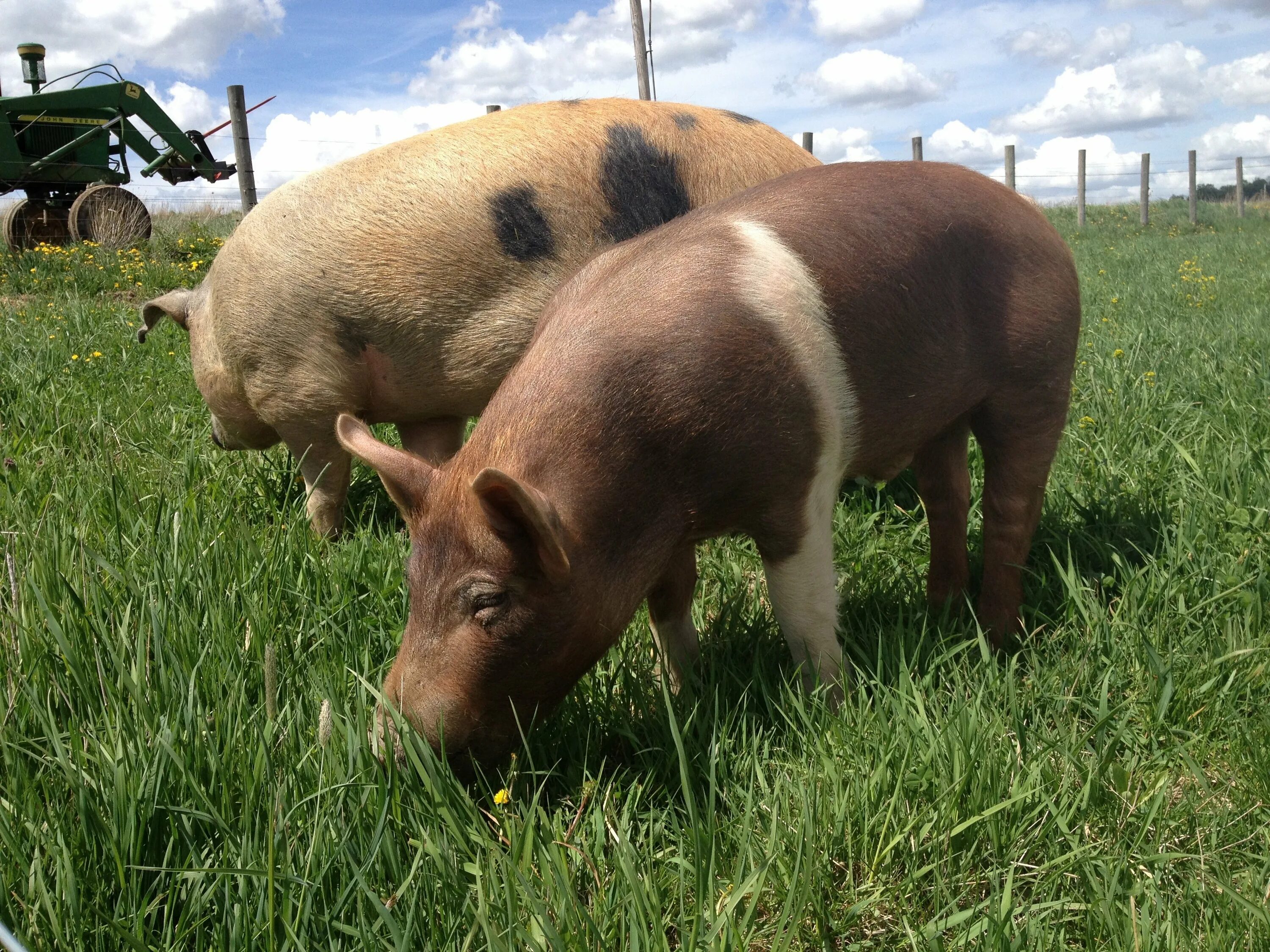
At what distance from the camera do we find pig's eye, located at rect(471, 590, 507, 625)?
2146mm

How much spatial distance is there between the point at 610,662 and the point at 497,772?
0.58 m

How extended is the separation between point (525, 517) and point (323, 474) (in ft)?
6.98

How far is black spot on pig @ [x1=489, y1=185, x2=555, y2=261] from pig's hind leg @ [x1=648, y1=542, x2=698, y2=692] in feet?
4.45

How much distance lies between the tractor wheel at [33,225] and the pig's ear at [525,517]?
12.7m

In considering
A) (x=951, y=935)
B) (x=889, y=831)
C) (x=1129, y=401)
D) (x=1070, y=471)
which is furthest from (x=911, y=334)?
(x=1129, y=401)

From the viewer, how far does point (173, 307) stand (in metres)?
4.45

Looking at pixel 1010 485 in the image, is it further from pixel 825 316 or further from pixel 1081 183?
pixel 1081 183

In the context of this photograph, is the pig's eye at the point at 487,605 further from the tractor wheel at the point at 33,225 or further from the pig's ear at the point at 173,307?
the tractor wheel at the point at 33,225

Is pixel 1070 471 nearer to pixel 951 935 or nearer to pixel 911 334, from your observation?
pixel 911 334

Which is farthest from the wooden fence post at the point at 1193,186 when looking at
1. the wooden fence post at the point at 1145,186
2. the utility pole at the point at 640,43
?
the utility pole at the point at 640,43

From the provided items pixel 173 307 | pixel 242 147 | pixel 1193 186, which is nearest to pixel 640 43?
pixel 242 147

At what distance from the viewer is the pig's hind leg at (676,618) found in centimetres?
282

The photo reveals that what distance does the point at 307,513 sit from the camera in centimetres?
394

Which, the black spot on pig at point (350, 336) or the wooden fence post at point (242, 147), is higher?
the wooden fence post at point (242, 147)
